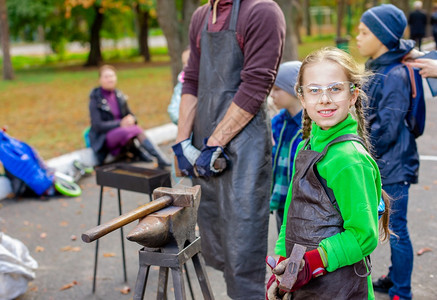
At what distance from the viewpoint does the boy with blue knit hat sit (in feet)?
10.7

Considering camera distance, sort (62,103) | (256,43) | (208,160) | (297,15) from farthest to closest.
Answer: (297,15), (62,103), (208,160), (256,43)

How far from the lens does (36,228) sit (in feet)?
17.4

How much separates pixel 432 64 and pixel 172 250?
1.95m

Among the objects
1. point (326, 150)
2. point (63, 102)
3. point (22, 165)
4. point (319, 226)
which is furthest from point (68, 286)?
point (63, 102)

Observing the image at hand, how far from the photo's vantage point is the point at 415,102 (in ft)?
10.8

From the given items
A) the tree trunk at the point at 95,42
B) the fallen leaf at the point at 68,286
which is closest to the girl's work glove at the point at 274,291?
the fallen leaf at the point at 68,286

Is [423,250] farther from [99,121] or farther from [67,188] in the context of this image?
[99,121]

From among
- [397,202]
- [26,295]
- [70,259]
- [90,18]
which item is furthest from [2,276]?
[90,18]

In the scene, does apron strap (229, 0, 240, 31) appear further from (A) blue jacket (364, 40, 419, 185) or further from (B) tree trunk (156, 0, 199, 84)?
(B) tree trunk (156, 0, 199, 84)

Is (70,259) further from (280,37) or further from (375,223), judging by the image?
(375,223)

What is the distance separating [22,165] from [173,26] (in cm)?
515

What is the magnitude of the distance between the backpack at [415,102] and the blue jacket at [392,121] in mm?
28

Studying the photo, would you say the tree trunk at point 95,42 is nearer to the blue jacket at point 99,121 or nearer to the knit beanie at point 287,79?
the blue jacket at point 99,121

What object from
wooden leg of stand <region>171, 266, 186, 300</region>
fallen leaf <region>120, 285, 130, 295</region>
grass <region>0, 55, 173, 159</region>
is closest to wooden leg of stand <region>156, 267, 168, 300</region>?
wooden leg of stand <region>171, 266, 186, 300</region>
